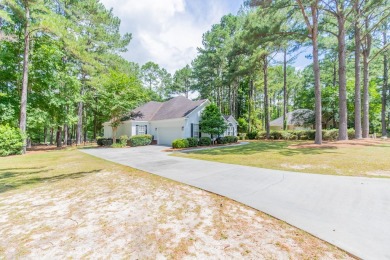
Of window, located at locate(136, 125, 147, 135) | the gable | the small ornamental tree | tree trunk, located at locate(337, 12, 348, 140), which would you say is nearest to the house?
tree trunk, located at locate(337, 12, 348, 140)

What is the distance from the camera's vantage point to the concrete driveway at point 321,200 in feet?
9.05

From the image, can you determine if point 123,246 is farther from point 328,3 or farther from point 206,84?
point 206,84

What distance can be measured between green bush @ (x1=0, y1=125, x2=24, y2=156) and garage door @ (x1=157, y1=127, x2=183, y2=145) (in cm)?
1173

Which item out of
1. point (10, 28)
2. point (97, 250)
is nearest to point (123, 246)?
point (97, 250)

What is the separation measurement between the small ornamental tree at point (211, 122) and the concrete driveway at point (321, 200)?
11.4 metres

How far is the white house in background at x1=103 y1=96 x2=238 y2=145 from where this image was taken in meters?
18.9

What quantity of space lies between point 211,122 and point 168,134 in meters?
5.16

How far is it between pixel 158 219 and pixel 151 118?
2042 cm

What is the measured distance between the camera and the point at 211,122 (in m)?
18.2

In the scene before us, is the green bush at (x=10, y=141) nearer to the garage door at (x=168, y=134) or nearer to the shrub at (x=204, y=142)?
the garage door at (x=168, y=134)

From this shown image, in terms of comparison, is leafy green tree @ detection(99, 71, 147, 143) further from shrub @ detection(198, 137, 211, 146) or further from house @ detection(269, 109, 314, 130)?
house @ detection(269, 109, 314, 130)

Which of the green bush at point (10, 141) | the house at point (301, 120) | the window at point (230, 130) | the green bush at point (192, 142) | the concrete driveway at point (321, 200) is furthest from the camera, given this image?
the house at point (301, 120)

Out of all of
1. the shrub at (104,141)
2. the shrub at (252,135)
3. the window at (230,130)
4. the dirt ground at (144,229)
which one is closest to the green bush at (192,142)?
the window at (230,130)

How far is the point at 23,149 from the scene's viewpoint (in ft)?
47.8
